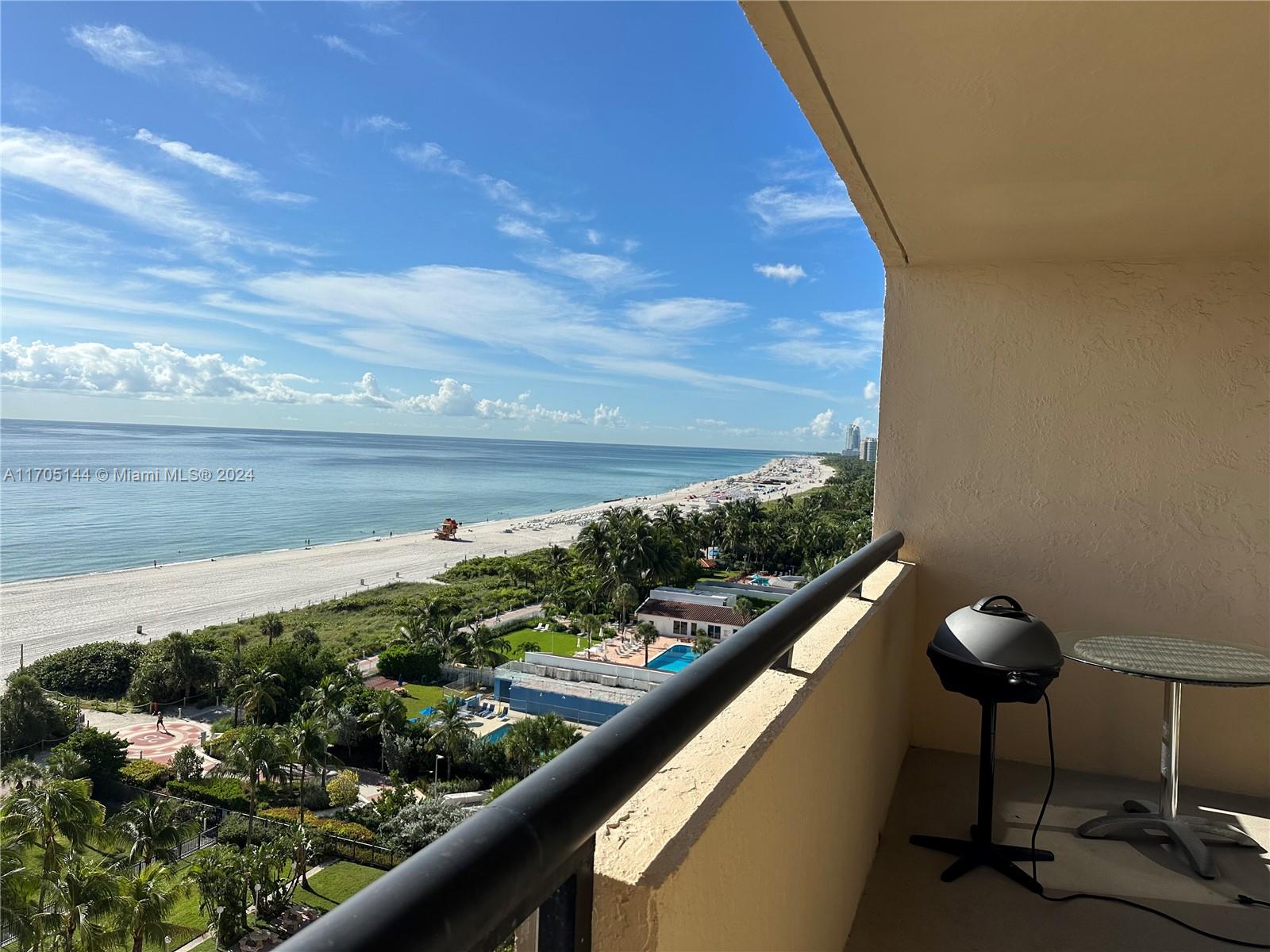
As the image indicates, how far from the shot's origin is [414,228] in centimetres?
7081

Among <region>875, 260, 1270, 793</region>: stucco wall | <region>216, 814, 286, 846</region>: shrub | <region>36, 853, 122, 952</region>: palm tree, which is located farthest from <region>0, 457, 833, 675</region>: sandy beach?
<region>875, 260, 1270, 793</region>: stucco wall

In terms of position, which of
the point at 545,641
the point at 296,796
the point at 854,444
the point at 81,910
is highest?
the point at 854,444

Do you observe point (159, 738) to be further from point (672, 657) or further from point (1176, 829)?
point (1176, 829)

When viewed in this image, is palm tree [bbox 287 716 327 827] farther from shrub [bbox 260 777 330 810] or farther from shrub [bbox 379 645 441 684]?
shrub [bbox 379 645 441 684]

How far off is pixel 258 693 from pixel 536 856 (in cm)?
2121

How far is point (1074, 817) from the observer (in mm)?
2516

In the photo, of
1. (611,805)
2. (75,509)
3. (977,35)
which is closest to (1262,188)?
(977,35)

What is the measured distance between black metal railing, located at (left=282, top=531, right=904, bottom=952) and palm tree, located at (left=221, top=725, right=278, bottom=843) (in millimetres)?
15012

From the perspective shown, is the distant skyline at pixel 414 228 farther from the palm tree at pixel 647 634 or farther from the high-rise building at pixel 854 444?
the palm tree at pixel 647 634

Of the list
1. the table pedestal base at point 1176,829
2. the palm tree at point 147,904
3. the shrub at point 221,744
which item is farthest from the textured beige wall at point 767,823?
the shrub at point 221,744

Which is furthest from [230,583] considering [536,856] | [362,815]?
[536,856]

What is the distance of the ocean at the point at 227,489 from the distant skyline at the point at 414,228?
4627 mm

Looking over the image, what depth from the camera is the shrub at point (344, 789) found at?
13.5m

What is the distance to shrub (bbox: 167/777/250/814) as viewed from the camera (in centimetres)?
1395
